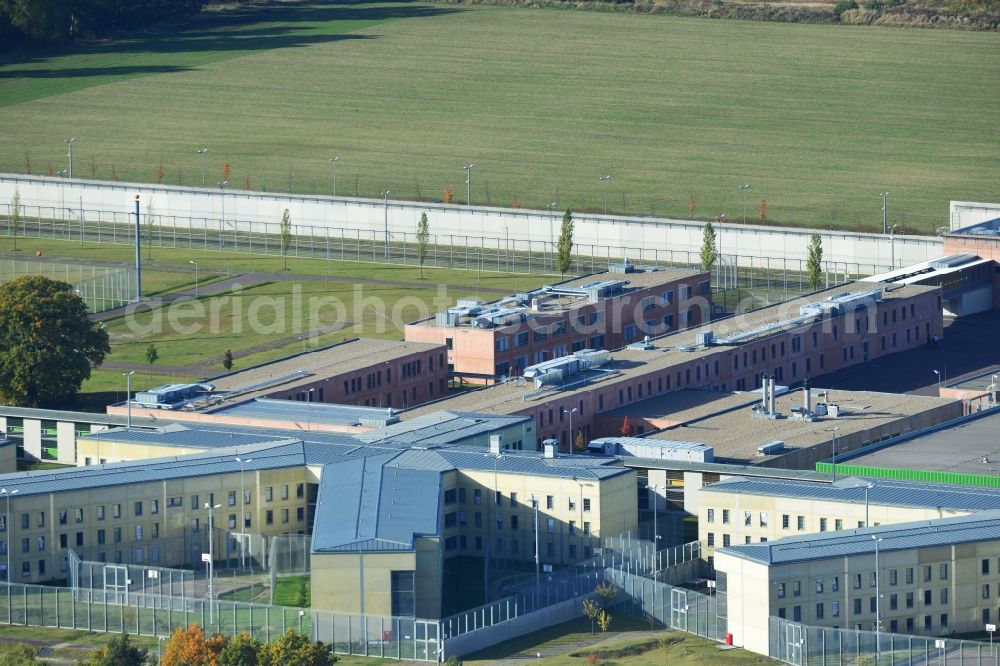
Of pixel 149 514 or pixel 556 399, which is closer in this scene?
pixel 149 514

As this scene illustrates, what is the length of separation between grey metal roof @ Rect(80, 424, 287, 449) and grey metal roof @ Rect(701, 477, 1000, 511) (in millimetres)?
21831

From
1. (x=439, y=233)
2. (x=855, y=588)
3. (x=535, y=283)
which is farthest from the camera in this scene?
(x=439, y=233)

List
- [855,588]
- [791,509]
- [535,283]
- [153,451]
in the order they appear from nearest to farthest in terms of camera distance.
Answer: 1. [855,588]
2. [791,509]
3. [153,451]
4. [535,283]

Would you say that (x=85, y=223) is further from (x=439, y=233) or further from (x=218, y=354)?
(x=218, y=354)

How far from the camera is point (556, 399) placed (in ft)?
408

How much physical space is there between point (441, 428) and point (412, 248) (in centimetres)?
6801

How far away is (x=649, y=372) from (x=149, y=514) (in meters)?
33.6

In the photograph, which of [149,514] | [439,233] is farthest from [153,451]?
[439,233]

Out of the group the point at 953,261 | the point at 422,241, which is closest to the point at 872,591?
the point at 953,261

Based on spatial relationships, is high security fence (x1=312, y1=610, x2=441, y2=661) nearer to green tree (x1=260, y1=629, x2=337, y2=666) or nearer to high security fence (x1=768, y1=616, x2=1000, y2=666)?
green tree (x1=260, y1=629, x2=337, y2=666)

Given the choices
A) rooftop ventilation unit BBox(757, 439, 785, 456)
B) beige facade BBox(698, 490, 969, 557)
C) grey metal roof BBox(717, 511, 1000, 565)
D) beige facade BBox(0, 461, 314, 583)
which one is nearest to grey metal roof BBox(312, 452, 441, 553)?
beige facade BBox(0, 461, 314, 583)

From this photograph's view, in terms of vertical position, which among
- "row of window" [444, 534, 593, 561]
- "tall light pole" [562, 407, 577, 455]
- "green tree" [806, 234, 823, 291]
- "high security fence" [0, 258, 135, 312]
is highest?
"green tree" [806, 234, 823, 291]

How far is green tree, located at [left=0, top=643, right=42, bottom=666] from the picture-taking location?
86750mm

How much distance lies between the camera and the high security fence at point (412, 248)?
17050 cm
